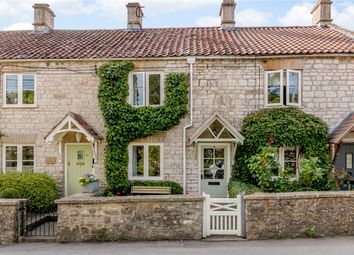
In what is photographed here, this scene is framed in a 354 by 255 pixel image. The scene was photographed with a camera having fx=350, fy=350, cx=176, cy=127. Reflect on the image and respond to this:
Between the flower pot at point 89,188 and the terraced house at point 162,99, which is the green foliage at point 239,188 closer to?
the terraced house at point 162,99

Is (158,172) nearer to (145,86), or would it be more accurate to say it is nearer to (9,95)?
(145,86)

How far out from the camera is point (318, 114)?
15188 mm

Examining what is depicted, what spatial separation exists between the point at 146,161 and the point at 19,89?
6.64 meters

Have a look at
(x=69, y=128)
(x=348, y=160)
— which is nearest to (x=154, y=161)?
(x=69, y=128)

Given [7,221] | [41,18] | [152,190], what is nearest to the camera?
[7,221]

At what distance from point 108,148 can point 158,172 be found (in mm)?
2445

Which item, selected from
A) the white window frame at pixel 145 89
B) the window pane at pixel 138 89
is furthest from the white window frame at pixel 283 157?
the window pane at pixel 138 89

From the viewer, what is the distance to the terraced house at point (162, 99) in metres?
15.2

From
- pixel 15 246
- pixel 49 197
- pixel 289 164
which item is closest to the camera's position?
pixel 15 246

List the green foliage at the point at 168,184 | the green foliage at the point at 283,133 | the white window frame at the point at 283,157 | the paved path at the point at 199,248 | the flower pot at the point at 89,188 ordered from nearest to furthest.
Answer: the paved path at the point at 199,248 → the flower pot at the point at 89,188 → the green foliage at the point at 283,133 → the green foliage at the point at 168,184 → the white window frame at the point at 283,157

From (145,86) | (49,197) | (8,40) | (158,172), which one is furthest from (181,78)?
(8,40)

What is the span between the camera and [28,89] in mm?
15953

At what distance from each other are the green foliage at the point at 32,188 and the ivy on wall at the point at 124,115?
2.53 metres

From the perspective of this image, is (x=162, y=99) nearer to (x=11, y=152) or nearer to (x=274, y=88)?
(x=274, y=88)
